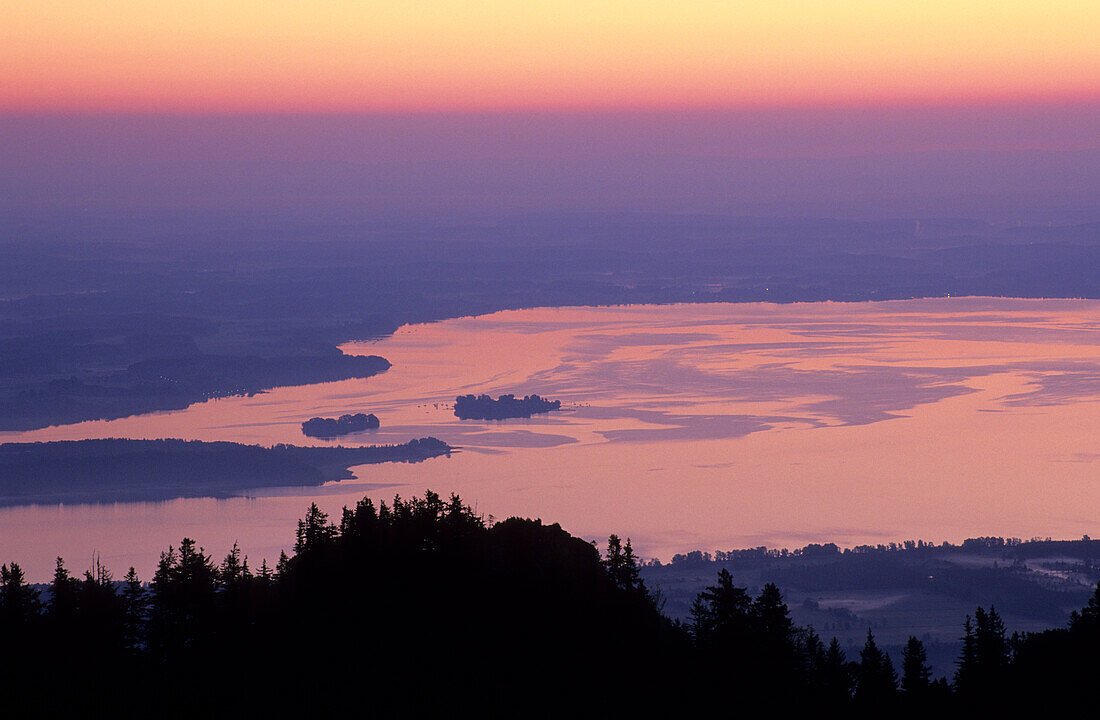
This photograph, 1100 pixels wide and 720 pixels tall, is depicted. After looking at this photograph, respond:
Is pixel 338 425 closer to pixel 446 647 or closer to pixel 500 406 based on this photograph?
pixel 500 406

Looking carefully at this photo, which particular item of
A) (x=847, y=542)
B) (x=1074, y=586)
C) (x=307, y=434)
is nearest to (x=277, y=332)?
(x=307, y=434)

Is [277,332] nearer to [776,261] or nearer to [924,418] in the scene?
[924,418]

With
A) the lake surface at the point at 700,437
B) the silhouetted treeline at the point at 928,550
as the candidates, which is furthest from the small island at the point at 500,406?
the silhouetted treeline at the point at 928,550

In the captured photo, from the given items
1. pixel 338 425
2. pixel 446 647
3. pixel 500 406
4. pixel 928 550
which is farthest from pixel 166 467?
pixel 446 647

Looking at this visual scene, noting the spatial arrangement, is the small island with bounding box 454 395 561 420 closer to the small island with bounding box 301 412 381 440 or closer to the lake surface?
the lake surface

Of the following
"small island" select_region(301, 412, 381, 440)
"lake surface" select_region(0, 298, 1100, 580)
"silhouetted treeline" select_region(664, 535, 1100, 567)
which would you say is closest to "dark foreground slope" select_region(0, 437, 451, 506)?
"lake surface" select_region(0, 298, 1100, 580)

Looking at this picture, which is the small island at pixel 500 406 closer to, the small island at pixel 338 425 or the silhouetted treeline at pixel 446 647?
the small island at pixel 338 425
